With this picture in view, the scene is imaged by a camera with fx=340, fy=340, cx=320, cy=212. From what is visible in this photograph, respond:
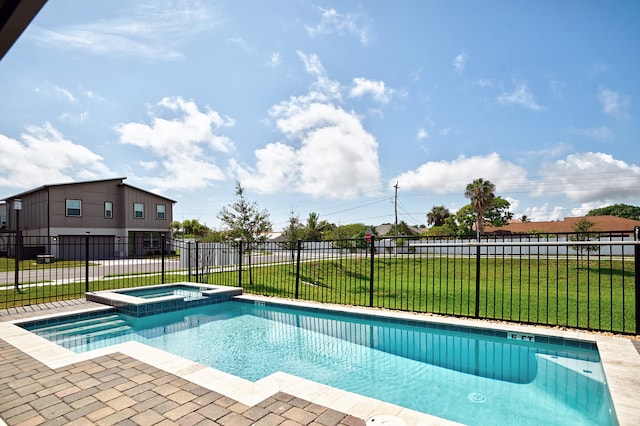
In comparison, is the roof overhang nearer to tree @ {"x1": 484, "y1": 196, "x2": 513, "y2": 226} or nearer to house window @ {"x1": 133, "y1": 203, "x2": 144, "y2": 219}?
house window @ {"x1": 133, "y1": 203, "x2": 144, "y2": 219}

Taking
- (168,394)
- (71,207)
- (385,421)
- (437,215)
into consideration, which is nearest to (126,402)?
(168,394)

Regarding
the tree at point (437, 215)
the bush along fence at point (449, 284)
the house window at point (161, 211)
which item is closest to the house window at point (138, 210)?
the house window at point (161, 211)

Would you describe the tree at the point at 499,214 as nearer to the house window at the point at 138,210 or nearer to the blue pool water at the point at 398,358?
the house window at the point at 138,210

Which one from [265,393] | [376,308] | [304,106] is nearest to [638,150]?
[304,106]

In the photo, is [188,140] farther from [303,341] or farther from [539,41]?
[539,41]

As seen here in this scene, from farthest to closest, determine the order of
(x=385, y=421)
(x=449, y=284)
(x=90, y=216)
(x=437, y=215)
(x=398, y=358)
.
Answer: (x=437, y=215)
(x=90, y=216)
(x=449, y=284)
(x=398, y=358)
(x=385, y=421)

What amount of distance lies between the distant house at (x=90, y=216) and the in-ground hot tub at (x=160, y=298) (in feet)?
49.3

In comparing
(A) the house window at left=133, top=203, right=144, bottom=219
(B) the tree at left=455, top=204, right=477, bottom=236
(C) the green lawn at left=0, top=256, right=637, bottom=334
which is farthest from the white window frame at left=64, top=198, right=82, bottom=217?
(B) the tree at left=455, top=204, right=477, bottom=236

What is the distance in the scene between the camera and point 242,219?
1217 centimetres

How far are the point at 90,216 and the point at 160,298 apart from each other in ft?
75.5

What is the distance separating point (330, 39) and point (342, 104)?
457 centimetres

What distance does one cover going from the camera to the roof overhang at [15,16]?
1.61 metres

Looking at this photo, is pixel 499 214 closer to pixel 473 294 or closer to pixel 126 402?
pixel 473 294

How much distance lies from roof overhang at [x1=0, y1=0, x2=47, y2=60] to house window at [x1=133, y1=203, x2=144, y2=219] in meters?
30.0
